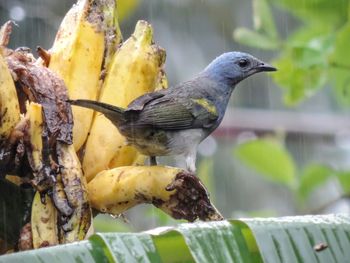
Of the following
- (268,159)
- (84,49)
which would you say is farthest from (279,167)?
(84,49)

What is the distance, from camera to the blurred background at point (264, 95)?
3.84 m

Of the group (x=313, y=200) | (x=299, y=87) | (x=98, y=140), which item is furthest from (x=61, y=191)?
(x=313, y=200)

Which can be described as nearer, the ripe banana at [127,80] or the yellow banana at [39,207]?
the yellow banana at [39,207]

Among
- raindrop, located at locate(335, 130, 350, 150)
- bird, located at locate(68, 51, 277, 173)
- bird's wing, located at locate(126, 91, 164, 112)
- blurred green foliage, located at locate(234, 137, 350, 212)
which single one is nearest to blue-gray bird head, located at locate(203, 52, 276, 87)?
bird, located at locate(68, 51, 277, 173)

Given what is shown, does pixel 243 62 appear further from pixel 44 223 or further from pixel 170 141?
pixel 44 223

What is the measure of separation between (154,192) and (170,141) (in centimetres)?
70

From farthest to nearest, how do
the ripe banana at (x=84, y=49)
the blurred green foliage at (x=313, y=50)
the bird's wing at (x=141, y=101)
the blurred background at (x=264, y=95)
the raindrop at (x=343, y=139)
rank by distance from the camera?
the raindrop at (x=343, y=139)
the blurred background at (x=264, y=95)
the blurred green foliage at (x=313, y=50)
the bird's wing at (x=141, y=101)
the ripe banana at (x=84, y=49)

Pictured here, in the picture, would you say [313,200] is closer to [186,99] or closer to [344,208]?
[344,208]

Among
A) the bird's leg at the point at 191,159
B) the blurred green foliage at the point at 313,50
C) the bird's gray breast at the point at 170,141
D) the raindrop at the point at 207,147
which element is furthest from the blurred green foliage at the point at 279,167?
the raindrop at the point at 207,147

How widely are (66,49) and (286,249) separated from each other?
0.92 metres

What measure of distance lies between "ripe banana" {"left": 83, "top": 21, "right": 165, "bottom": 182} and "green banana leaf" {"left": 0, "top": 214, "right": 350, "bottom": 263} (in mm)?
711

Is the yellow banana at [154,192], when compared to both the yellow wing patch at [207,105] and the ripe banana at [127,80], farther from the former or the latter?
the yellow wing patch at [207,105]

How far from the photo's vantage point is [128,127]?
2615mm

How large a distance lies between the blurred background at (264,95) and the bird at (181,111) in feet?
0.89
